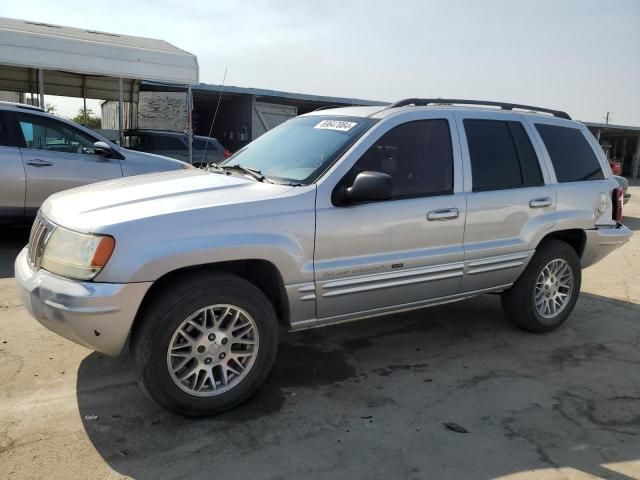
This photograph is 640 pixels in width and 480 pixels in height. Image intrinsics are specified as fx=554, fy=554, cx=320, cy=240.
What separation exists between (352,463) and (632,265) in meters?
6.81

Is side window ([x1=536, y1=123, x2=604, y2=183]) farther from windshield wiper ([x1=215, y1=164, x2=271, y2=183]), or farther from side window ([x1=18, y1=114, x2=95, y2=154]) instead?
side window ([x1=18, y1=114, x2=95, y2=154])

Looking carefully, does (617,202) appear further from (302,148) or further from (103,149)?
(103,149)

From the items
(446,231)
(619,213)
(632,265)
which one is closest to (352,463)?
(446,231)

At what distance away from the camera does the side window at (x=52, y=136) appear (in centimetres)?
702

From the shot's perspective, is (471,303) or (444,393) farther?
(471,303)

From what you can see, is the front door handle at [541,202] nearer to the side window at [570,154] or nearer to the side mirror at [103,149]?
the side window at [570,154]

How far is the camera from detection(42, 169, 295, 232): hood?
3.05 metres

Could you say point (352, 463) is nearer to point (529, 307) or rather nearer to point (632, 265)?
point (529, 307)

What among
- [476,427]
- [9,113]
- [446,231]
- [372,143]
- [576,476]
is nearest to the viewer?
[576,476]

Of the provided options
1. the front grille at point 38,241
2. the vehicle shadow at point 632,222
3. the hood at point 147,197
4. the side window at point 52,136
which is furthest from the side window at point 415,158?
the vehicle shadow at point 632,222

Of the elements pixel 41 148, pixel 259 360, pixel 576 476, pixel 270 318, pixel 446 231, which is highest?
pixel 41 148

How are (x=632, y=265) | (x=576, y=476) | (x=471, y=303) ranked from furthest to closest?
Result: 1. (x=632, y=265)
2. (x=471, y=303)
3. (x=576, y=476)

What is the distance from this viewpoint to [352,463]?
2.84m

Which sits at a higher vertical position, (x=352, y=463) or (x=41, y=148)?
(x=41, y=148)
